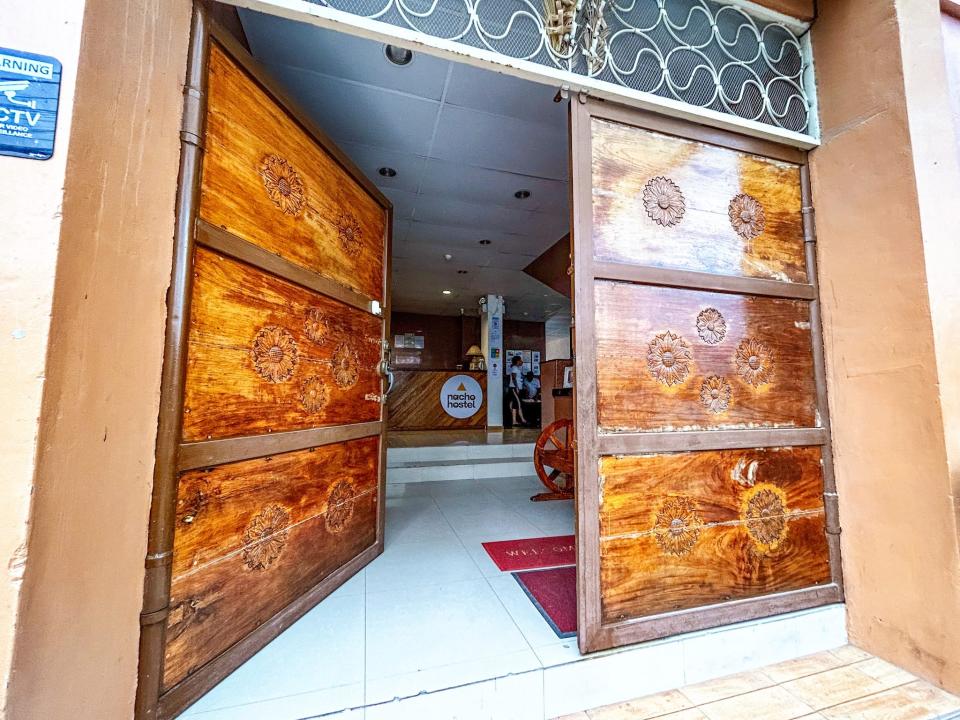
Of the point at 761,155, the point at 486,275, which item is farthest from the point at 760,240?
the point at 486,275

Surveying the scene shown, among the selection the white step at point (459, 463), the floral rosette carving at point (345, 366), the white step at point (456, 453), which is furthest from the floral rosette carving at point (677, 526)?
the white step at point (456, 453)

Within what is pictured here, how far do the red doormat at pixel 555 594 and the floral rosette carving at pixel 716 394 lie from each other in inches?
36.3

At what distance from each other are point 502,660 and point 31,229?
174 centimetres

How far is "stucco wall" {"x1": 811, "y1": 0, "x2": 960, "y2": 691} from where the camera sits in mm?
1414

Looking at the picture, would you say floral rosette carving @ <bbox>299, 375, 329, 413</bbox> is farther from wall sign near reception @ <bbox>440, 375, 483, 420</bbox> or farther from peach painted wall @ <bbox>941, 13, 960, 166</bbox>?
wall sign near reception @ <bbox>440, 375, 483, 420</bbox>

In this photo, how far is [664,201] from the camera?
1.61 m

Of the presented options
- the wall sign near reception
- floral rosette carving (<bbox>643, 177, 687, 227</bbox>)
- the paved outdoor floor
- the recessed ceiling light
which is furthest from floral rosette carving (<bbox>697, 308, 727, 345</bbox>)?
the wall sign near reception

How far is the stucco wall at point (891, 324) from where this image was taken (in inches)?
55.7

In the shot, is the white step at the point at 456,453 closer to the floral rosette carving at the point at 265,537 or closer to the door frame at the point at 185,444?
the floral rosette carving at the point at 265,537

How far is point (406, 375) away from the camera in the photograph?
7.30 metres

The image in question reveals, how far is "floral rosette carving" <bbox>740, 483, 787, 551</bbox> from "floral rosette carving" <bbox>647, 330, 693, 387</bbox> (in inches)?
23.3

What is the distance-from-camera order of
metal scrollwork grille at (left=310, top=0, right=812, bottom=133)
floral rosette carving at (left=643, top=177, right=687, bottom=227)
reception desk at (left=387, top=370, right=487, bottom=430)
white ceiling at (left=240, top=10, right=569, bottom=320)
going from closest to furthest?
metal scrollwork grille at (left=310, top=0, right=812, bottom=133) → floral rosette carving at (left=643, top=177, right=687, bottom=227) → white ceiling at (left=240, top=10, right=569, bottom=320) → reception desk at (left=387, top=370, right=487, bottom=430)

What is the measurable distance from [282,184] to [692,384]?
1.86m

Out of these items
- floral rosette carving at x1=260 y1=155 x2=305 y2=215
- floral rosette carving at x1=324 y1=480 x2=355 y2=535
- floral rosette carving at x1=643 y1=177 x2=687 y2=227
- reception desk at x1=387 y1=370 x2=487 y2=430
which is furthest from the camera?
reception desk at x1=387 y1=370 x2=487 y2=430
